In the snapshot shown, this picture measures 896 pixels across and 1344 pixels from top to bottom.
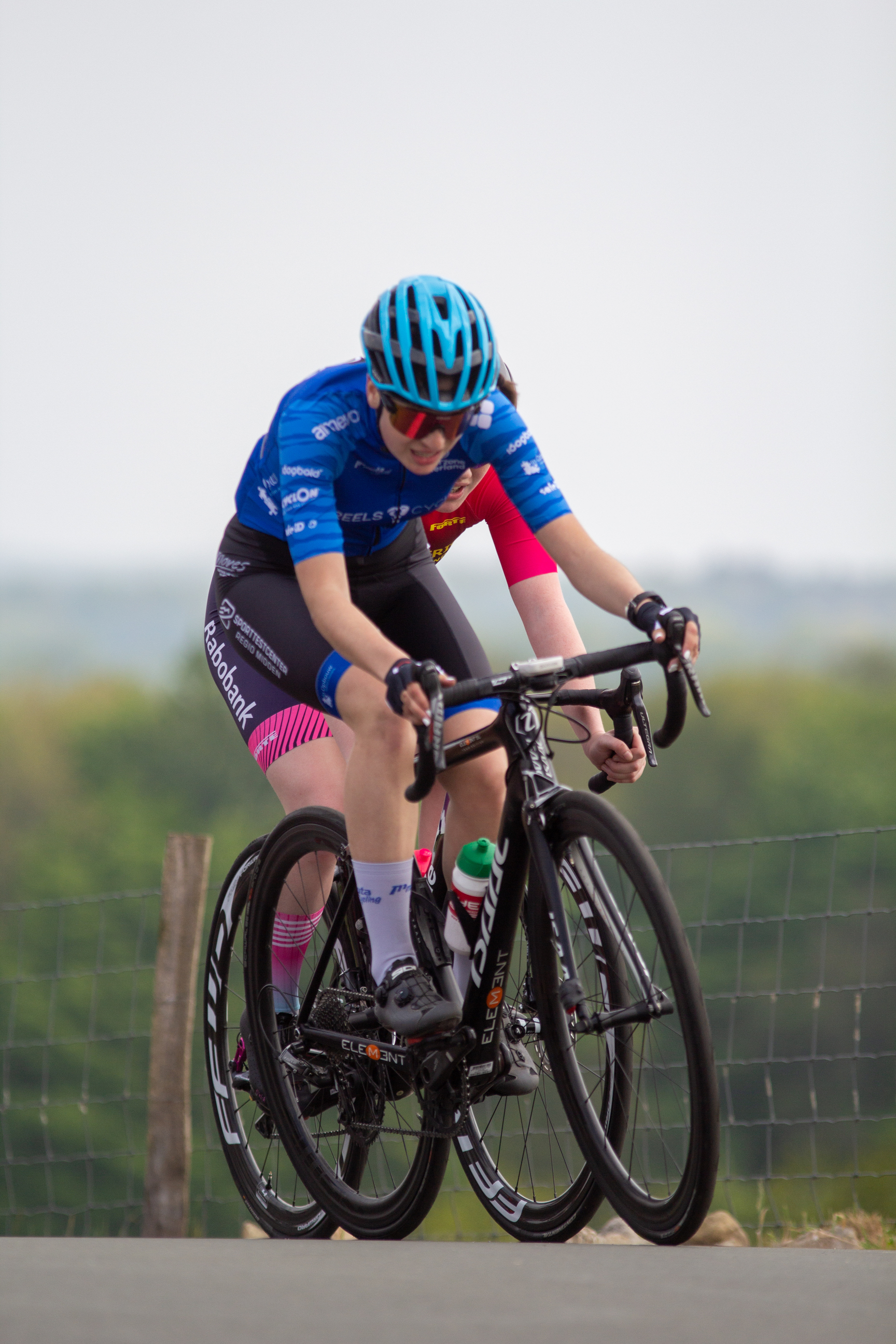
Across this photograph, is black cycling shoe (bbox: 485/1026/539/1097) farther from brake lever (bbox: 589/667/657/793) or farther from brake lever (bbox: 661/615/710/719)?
brake lever (bbox: 661/615/710/719)

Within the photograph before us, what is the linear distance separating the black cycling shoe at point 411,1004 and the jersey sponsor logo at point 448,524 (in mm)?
1411

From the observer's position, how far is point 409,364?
2990 mm

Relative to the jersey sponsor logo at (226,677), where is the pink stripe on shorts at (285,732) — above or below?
below

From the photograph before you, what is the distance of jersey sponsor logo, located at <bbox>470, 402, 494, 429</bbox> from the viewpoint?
3213 millimetres

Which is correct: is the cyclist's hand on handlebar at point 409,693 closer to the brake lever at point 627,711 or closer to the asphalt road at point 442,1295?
the brake lever at point 627,711

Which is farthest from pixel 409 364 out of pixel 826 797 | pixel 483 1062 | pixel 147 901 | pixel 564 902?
pixel 826 797

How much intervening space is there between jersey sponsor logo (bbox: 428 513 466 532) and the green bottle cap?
1206mm

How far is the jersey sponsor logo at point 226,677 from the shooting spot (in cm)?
388

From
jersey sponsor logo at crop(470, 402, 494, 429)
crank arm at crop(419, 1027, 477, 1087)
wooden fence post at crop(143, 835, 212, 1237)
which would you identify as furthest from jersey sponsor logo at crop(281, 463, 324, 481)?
wooden fence post at crop(143, 835, 212, 1237)

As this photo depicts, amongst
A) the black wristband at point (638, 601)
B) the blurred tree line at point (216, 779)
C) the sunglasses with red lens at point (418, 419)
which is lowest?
the black wristband at point (638, 601)

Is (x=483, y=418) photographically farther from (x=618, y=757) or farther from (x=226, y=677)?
(x=226, y=677)

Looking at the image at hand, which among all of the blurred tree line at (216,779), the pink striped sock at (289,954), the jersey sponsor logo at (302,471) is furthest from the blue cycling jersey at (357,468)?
the blurred tree line at (216,779)

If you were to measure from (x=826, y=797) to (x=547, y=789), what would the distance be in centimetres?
4220

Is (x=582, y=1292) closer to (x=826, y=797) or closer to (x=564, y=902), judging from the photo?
(x=564, y=902)
